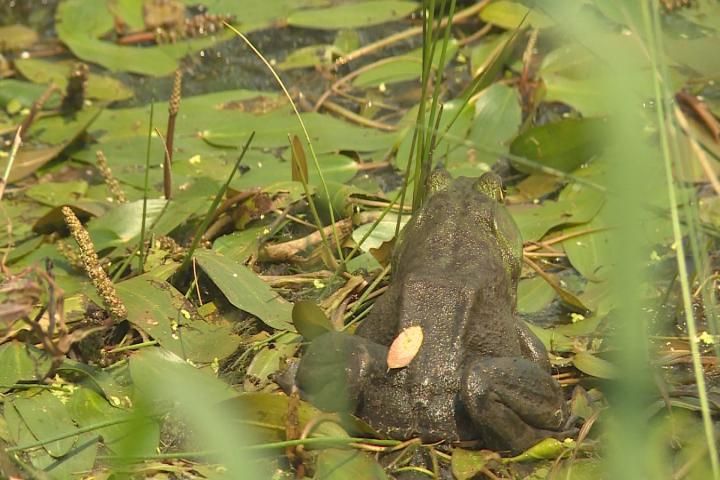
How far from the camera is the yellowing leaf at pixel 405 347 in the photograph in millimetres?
3516

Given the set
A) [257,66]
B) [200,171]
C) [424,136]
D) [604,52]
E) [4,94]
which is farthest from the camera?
[257,66]

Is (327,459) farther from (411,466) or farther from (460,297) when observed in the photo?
(460,297)

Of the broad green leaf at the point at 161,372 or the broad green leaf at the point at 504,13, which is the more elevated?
the broad green leaf at the point at 504,13

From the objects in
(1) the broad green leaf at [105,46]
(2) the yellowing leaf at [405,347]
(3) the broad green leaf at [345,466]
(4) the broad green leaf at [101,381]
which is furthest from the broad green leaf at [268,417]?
(1) the broad green leaf at [105,46]

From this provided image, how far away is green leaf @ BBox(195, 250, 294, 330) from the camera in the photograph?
4.19 m

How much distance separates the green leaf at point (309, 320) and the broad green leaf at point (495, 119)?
1.83 meters

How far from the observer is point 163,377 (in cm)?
366

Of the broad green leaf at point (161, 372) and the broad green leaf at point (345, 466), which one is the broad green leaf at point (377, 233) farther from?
the broad green leaf at point (345, 466)

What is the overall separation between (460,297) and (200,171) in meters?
2.08

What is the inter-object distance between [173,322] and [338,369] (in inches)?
34.2

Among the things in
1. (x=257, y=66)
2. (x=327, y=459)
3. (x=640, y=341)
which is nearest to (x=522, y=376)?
(x=327, y=459)

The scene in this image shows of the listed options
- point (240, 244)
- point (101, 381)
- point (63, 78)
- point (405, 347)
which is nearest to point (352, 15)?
point (63, 78)

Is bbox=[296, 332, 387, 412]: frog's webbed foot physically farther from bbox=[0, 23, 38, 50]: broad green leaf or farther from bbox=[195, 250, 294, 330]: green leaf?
bbox=[0, 23, 38, 50]: broad green leaf

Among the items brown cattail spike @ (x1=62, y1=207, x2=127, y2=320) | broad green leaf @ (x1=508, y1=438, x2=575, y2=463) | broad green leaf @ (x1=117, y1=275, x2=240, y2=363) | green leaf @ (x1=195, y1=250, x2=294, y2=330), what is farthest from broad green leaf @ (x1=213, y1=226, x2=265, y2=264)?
broad green leaf @ (x1=508, y1=438, x2=575, y2=463)
